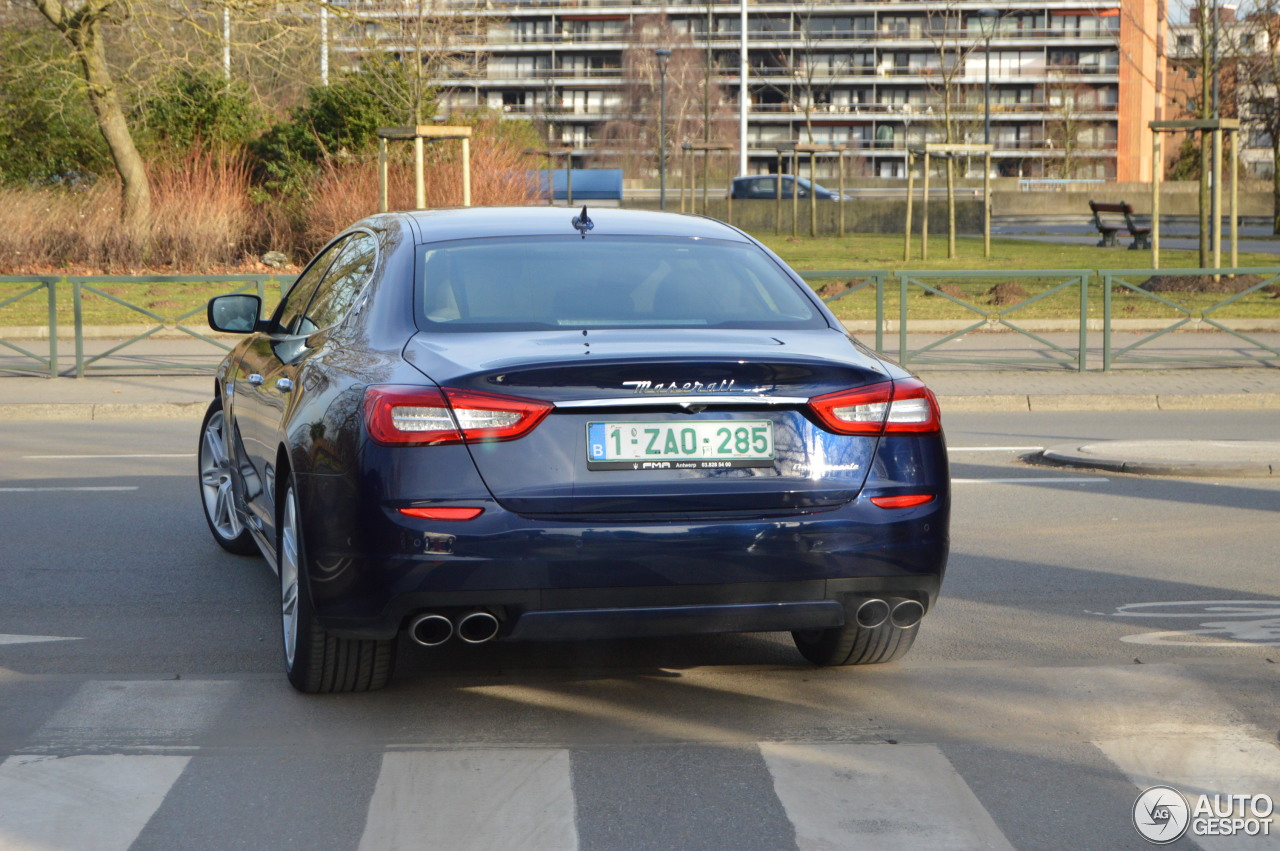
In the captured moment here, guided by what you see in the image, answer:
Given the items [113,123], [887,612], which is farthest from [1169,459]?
[113,123]

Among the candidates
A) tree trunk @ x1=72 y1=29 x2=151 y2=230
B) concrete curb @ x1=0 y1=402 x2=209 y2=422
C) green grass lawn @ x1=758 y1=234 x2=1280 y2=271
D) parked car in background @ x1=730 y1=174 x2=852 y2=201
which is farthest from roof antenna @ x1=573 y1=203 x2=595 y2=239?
parked car in background @ x1=730 y1=174 x2=852 y2=201

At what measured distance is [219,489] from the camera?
7.63 meters

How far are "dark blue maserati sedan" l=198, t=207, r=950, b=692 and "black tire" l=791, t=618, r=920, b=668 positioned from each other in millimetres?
575

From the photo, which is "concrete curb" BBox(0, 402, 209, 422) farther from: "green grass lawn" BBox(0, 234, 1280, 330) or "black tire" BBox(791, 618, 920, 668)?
"black tire" BBox(791, 618, 920, 668)

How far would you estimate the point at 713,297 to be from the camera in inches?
209

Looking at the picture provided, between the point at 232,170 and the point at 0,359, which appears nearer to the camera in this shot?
the point at 0,359

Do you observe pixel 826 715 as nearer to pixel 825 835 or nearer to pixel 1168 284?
pixel 825 835

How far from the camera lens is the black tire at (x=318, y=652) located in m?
4.89

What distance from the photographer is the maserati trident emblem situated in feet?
14.5

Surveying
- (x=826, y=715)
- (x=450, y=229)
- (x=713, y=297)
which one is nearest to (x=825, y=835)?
(x=826, y=715)

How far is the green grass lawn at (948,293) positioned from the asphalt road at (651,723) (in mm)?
9850

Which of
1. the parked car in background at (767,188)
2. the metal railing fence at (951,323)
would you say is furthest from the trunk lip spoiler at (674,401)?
the parked car in background at (767,188)

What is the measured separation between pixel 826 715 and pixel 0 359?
14.5m

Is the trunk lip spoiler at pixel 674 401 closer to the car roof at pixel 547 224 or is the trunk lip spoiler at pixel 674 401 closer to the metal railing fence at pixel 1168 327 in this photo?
the car roof at pixel 547 224
